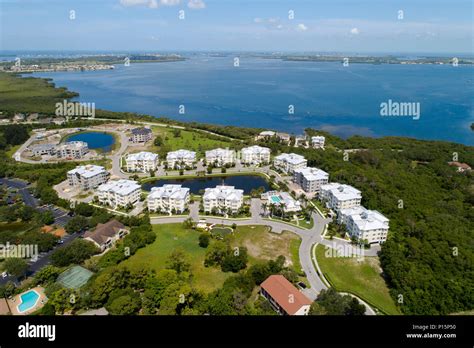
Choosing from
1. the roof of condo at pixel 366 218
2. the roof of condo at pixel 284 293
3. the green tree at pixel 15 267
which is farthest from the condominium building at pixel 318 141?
the green tree at pixel 15 267

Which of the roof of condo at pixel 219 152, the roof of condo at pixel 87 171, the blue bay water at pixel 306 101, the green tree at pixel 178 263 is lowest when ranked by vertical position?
the green tree at pixel 178 263

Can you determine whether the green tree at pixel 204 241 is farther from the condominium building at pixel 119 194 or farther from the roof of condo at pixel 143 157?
the roof of condo at pixel 143 157

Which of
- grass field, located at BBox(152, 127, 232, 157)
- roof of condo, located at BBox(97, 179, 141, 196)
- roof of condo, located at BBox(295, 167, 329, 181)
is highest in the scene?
grass field, located at BBox(152, 127, 232, 157)

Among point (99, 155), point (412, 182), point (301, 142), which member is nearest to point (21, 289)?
point (99, 155)

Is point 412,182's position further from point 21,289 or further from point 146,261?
point 21,289

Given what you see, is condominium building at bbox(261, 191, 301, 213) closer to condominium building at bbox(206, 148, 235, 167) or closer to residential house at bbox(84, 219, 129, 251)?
condominium building at bbox(206, 148, 235, 167)

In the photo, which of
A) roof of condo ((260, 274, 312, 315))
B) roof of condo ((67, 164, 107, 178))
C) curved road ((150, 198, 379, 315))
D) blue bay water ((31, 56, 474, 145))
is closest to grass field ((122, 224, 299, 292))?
curved road ((150, 198, 379, 315))

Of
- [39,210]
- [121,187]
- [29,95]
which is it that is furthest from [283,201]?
[29,95]
